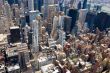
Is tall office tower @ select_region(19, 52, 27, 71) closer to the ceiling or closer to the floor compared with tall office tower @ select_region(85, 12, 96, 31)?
closer to the floor

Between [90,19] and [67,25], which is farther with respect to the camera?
[90,19]

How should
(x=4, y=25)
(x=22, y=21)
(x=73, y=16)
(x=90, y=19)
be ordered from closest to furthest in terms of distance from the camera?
1. (x=4, y=25)
2. (x=73, y=16)
3. (x=22, y=21)
4. (x=90, y=19)

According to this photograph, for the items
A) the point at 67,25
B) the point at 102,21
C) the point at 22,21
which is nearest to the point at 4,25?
the point at 22,21

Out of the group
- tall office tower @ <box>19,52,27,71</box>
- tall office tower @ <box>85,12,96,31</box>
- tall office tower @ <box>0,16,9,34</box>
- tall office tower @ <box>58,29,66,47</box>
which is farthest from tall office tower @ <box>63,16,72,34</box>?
tall office tower @ <box>19,52,27,71</box>

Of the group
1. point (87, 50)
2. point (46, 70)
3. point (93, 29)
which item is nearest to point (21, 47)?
point (46, 70)

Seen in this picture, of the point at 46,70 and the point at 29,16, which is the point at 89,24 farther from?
the point at 46,70

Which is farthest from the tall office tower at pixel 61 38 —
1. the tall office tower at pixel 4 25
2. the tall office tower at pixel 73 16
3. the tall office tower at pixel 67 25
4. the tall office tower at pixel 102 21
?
the tall office tower at pixel 4 25

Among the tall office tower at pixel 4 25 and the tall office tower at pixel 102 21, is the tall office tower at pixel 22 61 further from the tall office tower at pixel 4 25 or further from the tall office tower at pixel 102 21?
the tall office tower at pixel 102 21

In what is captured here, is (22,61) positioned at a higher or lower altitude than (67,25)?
lower

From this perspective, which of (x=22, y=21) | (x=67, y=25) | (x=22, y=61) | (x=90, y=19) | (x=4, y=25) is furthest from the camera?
(x=90, y=19)

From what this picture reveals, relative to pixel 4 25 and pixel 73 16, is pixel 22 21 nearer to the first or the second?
pixel 4 25

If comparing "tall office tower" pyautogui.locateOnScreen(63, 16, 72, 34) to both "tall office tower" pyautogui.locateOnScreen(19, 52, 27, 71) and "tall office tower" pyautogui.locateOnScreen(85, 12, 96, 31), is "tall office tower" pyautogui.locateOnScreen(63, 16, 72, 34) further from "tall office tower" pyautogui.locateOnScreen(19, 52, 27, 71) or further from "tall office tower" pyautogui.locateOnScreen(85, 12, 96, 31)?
"tall office tower" pyautogui.locateOnScreen(19, 52, 27, 71)
